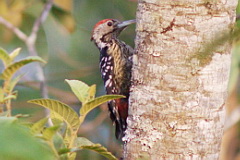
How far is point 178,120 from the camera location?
5.92 ft

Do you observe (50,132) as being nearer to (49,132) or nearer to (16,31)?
(49,132)

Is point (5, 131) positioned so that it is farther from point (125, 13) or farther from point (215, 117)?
point (125, 13)

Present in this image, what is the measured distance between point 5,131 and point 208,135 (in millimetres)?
1363

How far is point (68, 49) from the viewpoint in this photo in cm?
606

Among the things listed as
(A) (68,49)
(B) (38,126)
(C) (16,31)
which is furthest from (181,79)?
(A) (68,49)

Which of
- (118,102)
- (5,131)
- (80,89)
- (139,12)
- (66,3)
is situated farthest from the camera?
(66,3)

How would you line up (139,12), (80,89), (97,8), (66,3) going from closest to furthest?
(80,89) → (139,12) → (66,3) → (97,8)

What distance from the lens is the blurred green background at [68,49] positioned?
415 centimetres

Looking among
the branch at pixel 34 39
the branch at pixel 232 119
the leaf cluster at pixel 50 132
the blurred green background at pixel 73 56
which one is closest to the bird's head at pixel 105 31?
the blurred green background at pixel 73 56

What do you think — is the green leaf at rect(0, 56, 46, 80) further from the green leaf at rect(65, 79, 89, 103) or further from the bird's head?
the bird's head

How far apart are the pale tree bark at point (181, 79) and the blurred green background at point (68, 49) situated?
6.38ft

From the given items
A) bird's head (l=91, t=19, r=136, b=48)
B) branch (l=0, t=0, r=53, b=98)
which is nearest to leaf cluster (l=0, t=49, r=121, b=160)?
branch (l=0, t=0, r=53, b=98)

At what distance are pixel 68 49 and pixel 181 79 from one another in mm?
4397

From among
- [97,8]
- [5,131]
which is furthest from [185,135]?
[97,8]
